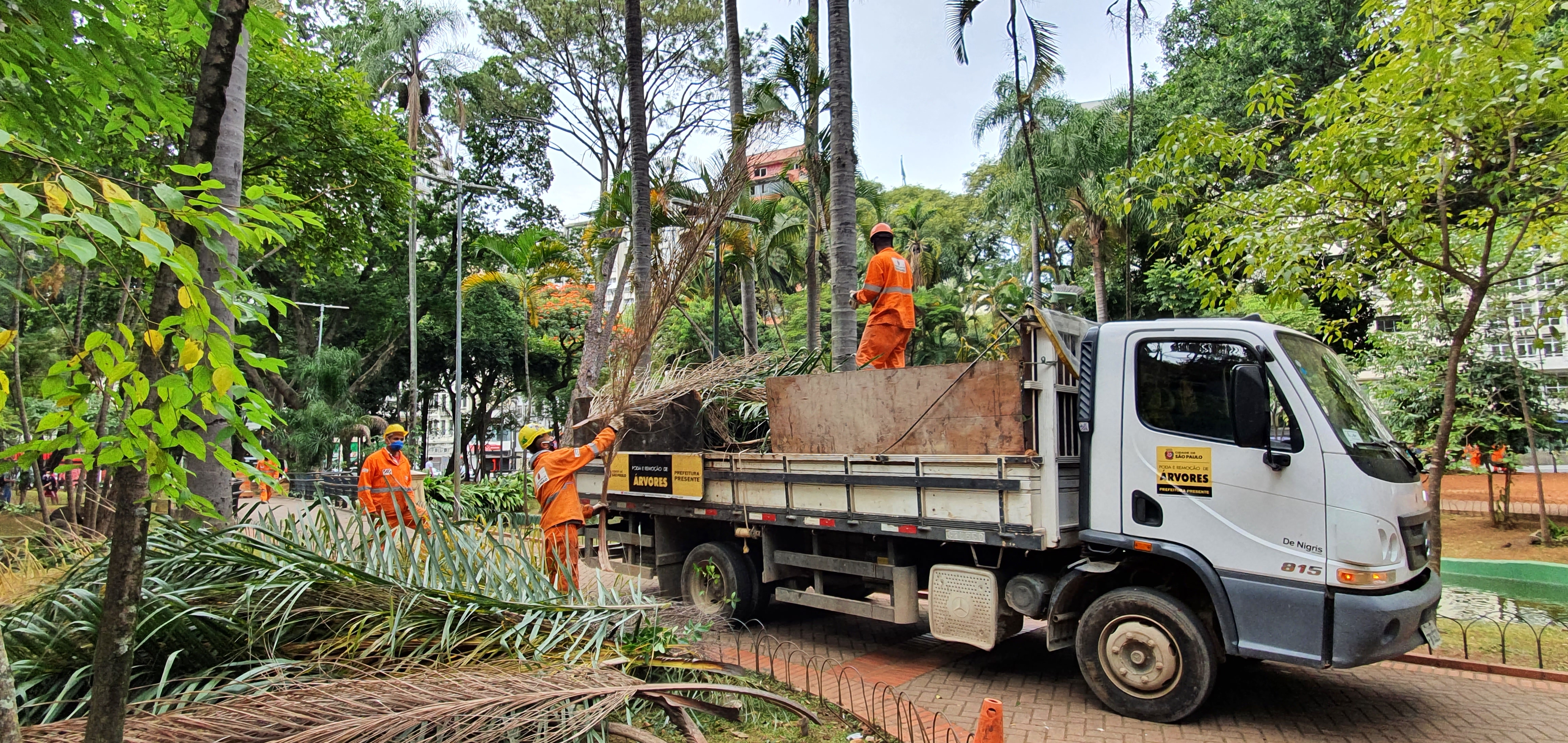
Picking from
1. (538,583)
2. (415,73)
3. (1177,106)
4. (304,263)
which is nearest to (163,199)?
(538,583)

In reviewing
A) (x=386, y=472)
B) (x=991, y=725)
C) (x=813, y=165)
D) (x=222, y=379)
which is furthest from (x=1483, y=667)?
(x=813, y=165)

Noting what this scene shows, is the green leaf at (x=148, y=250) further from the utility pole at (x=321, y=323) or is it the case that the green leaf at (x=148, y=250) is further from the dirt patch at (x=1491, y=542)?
the utility pole at (x=321, y=323)

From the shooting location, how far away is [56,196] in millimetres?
1904

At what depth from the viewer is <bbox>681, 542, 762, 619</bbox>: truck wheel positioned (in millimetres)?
7461

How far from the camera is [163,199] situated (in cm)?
203

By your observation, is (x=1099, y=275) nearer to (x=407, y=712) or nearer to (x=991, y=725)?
(x=991, y=725)

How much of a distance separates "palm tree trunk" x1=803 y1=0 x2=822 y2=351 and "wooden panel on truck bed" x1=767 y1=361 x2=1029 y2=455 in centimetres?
672

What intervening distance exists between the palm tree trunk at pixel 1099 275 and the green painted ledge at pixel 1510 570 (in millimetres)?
11534

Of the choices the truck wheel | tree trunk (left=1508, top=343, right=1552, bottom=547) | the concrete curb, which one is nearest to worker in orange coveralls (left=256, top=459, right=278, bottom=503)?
the truck wheel

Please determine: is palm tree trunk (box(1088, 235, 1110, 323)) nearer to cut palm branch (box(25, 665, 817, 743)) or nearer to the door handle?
the door handle

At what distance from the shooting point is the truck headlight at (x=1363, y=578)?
4531mm

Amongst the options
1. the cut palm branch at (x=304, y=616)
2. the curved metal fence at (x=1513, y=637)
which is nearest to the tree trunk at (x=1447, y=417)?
the curved metal fence at (x=1513, y=637)

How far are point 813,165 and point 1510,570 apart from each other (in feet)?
38.8

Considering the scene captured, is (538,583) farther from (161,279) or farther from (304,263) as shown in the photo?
(304,263)
